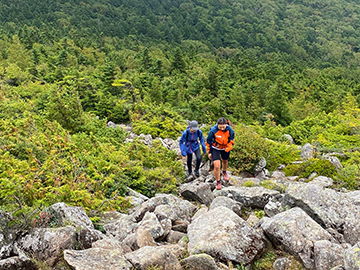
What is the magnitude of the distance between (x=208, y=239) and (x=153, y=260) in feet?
2.90

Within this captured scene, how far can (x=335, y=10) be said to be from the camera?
14562 cm

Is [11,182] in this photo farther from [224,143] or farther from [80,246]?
[224,143]

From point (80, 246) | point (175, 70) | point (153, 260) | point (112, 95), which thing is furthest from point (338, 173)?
point (175, 70)

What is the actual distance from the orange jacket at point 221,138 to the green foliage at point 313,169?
3.36 m

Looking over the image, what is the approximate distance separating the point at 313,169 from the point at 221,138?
371 centimetres

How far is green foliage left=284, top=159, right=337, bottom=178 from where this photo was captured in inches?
347

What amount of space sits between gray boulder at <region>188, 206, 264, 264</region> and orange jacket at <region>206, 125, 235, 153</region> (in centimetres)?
259

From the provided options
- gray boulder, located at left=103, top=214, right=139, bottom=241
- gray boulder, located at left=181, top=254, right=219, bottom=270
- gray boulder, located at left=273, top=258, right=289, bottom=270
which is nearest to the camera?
gray boulder, located at left=181, top=254, right=219, bottom=270

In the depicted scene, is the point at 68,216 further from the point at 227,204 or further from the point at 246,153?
the point at 246,153

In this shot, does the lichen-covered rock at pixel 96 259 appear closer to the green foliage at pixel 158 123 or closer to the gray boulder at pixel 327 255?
the gray boulder at pixel 327 255

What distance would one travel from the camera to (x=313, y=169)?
29.7 feet

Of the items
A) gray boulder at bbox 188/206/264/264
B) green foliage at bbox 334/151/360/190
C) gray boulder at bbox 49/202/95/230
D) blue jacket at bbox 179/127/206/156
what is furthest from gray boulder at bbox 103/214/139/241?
green foliage at bbox 334/151/360/190

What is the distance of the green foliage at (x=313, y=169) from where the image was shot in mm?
8820

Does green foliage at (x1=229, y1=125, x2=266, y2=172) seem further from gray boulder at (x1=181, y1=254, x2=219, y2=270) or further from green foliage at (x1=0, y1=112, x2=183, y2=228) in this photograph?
gray boulder at (x1=181, y1=254, x2=219, y2=270)
